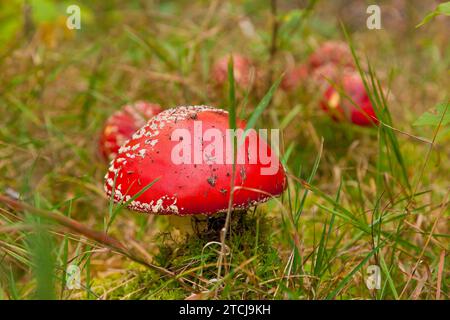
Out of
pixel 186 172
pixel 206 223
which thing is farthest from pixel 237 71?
pixel 186 172

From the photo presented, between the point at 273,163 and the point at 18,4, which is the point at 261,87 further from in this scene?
the point at 18,4

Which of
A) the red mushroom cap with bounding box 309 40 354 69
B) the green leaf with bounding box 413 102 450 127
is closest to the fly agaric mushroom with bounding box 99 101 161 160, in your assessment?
the red mushroom cap with bounding box 309 40 354 69

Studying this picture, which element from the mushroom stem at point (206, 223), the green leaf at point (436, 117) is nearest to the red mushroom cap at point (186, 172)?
the mushroom stem at point (206, 223)

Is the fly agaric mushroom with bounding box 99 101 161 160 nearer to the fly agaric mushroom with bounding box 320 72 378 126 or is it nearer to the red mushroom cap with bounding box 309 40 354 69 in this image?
the fly agaric mushroom with bounding box 320 72 378 126

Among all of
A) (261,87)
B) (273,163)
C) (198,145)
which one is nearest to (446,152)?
(261,87)

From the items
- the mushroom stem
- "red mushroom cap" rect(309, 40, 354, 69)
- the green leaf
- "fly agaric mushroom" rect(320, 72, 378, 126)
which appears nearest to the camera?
the green leaf

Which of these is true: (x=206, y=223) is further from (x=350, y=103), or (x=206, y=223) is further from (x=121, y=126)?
(x=350, y=103)
